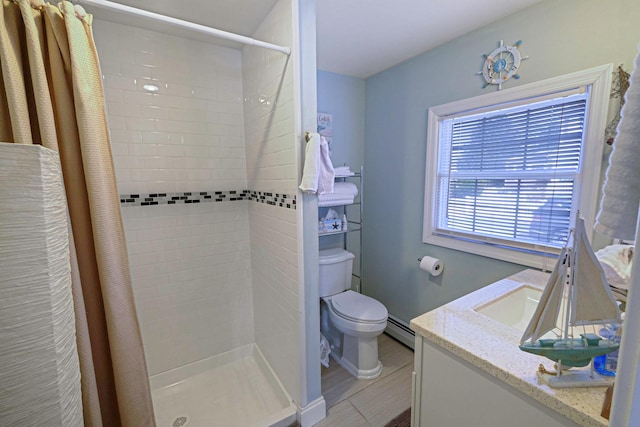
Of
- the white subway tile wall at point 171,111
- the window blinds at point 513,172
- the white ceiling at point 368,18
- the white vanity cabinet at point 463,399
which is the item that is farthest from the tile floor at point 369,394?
the white ceiling at point 368,18

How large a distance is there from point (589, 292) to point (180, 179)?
207 cm

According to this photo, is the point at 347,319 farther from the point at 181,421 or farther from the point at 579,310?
the point at 579,310

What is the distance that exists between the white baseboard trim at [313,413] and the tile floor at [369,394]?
Result: 0.03 m

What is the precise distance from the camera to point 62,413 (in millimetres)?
473

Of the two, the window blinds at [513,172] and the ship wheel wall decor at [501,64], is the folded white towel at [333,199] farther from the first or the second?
the ship wheel wall decor at [501,64]

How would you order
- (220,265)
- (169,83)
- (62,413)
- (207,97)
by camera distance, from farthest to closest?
(220,265), (207,97), (169,83), (62,413)

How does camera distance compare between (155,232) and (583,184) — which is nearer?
(583,184)

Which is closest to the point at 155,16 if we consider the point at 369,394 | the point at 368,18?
the point at 368,18

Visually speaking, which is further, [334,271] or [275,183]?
[334,271]

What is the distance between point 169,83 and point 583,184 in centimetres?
245

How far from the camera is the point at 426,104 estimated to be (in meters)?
1.99

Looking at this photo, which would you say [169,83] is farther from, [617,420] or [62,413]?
[617,420]

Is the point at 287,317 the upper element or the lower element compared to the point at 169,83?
lower

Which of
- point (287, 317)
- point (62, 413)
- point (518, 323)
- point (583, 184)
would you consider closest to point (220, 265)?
point (287, 317)
